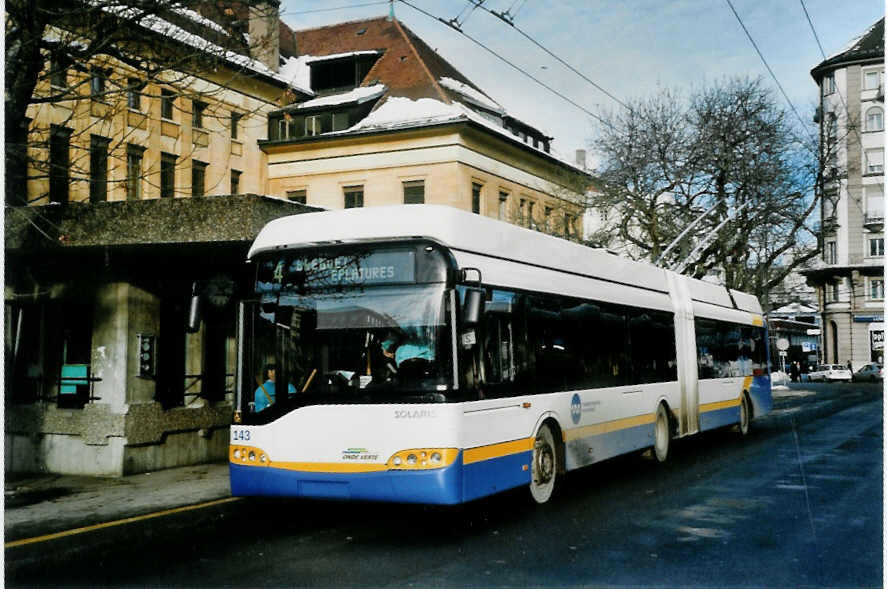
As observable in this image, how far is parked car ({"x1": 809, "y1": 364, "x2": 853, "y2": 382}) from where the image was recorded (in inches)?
2335

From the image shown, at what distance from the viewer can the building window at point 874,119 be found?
30.2 meters

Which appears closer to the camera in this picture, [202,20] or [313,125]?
[202,20]

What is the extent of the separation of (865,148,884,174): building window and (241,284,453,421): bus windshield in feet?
99.9

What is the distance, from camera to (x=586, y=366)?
11727 mm

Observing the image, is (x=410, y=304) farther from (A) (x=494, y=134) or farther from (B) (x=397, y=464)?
(A) (x=494, y=134)

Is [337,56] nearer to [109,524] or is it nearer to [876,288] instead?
[876,288]

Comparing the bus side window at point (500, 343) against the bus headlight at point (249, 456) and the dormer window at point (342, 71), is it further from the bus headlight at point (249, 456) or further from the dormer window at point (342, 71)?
the dormer window at point (342, 71)

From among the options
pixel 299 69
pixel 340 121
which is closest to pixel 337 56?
pixel 299 69

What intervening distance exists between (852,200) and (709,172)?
7.34 meters

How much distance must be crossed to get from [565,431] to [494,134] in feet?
106

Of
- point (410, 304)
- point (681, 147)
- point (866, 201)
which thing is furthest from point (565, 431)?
point (866, 201)

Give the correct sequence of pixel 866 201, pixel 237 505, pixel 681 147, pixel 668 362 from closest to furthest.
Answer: pixel 237 505 < pixel 668 362 < pixel 681 147 < pixel 866 201

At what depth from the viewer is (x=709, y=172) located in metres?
35.1

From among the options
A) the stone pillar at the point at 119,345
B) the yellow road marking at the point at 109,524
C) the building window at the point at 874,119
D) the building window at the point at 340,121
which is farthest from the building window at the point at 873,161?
the yellow road marking at the point at 109,524
